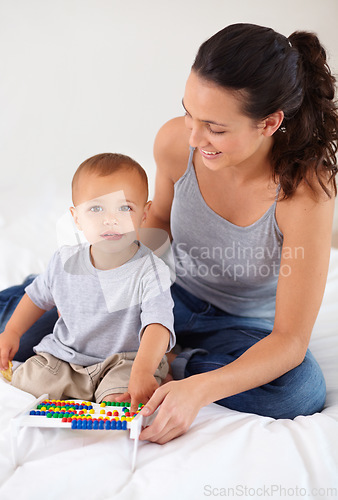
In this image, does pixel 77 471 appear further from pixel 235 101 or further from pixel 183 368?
pixel 235 101

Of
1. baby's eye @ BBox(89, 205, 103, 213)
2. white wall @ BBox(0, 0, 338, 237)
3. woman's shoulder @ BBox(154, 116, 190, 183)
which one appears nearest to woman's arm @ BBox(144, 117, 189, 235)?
woman's shoulder @ BBox(154, 116, 190, 183)

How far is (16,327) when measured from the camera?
1288mm

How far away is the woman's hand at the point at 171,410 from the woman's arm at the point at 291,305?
0.03 feet

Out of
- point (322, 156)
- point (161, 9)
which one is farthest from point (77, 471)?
point (161, 9)

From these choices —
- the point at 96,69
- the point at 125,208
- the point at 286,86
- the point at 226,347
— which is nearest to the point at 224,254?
the point at 226,347

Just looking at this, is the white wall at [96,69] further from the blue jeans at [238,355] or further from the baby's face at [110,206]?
the baby's face at [110,206]

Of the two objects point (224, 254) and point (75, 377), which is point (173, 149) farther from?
point (75, 377)

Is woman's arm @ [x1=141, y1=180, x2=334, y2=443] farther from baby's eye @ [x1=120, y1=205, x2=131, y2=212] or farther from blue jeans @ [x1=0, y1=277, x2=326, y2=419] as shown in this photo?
baby's eye @ [x1=120, y1=205, x2=131, y2=212]

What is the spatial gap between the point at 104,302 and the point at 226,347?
35cm

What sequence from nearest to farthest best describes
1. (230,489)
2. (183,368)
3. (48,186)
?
(230,489)
(183,368)
(48,186)

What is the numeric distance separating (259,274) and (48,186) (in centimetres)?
131

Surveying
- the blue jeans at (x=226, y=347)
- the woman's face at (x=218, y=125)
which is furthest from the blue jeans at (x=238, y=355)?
the woman's face at (x=218, y=125)

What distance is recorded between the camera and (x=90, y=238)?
1.17m

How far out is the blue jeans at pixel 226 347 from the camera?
1.17 meters
